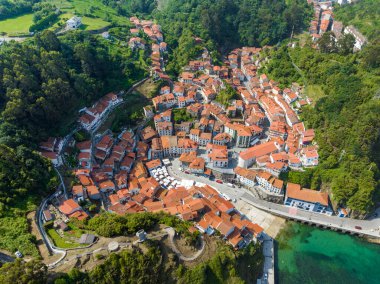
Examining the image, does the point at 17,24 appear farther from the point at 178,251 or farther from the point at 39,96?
the point at 178,251

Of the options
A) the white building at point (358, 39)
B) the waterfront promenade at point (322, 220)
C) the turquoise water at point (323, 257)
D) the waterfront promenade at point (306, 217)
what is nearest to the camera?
the turquoise water at point (323, 257)

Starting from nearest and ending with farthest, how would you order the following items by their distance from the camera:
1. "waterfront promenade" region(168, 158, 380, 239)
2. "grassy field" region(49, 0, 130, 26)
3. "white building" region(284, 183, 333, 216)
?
"waterfront promenade" region(168, 158, 380, 239)
"white building" region(284, 183, 333, 216)
"grassy field" region(49, 0, 130, 26)

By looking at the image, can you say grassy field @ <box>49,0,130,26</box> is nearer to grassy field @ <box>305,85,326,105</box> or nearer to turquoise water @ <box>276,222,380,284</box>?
grassy field @ <box>305,85,326,105</box>

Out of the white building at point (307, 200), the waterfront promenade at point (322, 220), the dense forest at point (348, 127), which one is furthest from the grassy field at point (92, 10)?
the white building at point (307, 200)

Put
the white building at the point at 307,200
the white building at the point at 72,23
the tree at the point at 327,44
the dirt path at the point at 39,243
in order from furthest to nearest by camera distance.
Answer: the white building at the point at 72,23 < the tree at the point at 327,44 < the white building at the point at 307,200 < the dirt path at the point at 39,243

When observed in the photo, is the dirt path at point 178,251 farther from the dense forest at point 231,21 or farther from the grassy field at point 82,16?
the grassy field at point 82,16

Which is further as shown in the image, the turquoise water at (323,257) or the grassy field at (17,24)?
the grassy field at (17,24)

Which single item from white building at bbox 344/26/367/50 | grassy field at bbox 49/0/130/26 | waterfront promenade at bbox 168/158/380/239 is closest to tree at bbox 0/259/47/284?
waterfront promenade at bbox 168/158/380/239
